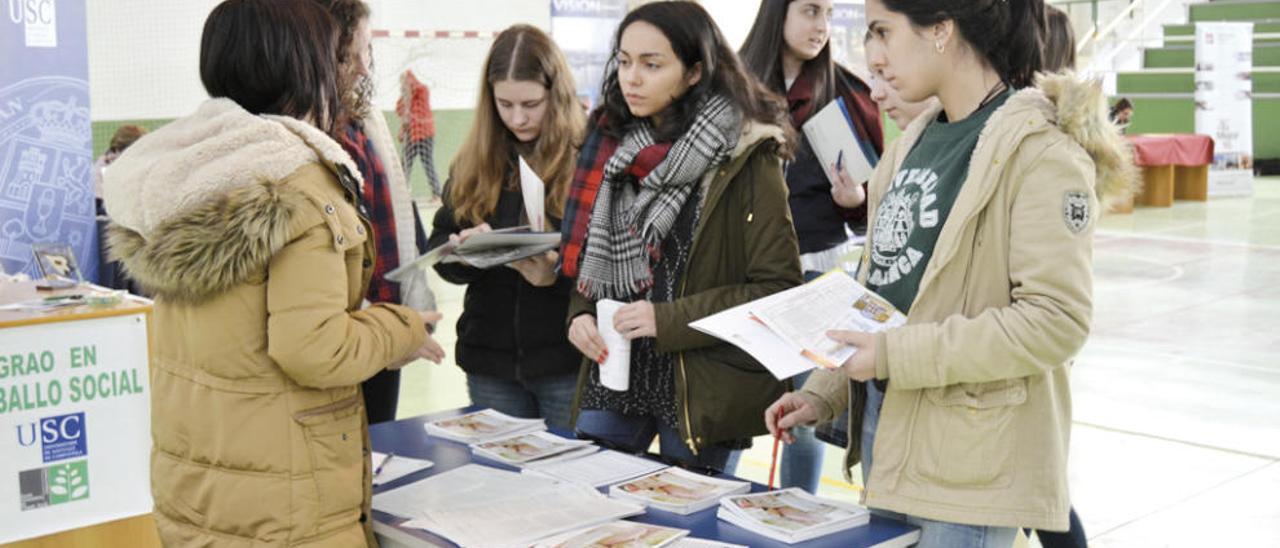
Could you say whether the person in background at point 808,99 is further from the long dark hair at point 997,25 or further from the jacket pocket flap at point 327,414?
the jacket pocket flap at point 327,414

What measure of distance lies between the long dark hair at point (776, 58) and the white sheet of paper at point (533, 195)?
80cm

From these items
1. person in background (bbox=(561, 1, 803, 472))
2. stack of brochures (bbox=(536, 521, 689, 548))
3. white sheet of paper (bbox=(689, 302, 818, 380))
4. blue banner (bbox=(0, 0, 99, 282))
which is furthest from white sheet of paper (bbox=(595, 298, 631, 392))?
blue banner (bbox=(0, 0, 99, 282))

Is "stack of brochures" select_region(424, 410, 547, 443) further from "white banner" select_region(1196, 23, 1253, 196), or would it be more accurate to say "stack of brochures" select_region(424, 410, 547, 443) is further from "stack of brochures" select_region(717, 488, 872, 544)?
"white banner" select_region(1196, 23, 1253, 196)

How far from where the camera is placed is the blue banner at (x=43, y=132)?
13.6 ft

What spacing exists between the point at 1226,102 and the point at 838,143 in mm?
11845

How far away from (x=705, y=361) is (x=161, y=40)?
31.9 feet

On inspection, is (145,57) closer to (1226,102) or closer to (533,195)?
(533,195)

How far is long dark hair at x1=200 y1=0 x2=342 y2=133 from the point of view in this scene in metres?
2.05

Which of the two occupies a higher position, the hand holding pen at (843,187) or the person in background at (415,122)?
the person in background at (415,122)

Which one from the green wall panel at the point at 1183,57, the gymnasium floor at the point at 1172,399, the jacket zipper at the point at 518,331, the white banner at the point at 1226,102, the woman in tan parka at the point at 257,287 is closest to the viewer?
the woman in tan parka at the point at 257,287

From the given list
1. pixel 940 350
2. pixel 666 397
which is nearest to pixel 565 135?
pixel 666 397

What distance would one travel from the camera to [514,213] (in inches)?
128

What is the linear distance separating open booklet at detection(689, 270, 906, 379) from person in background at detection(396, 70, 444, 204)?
9661mm

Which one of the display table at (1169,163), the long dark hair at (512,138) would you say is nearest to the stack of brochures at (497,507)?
the long dark hair at (512,138)
